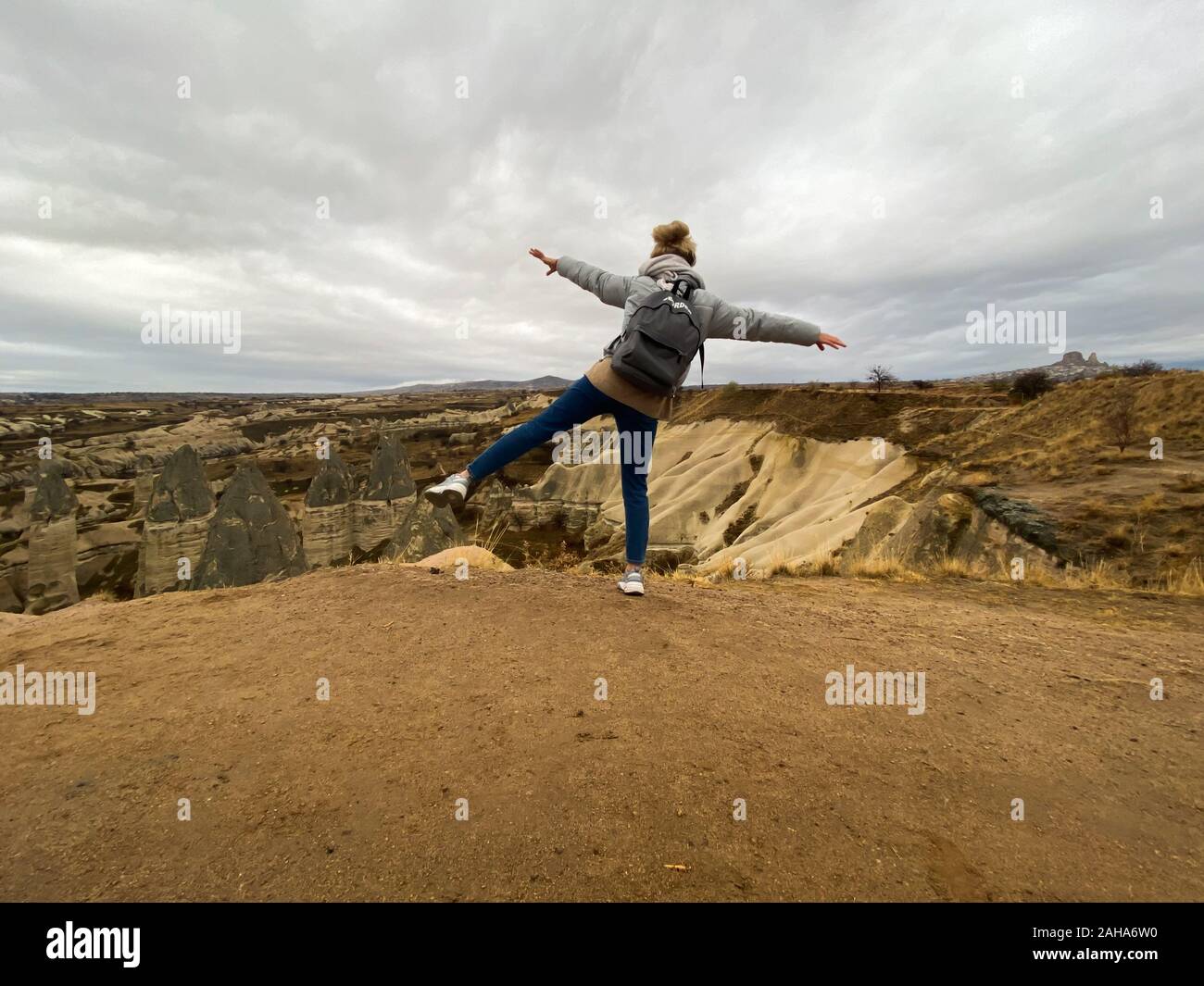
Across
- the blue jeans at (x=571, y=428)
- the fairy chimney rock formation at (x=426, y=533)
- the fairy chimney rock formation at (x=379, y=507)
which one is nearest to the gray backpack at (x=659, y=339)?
the blue jeans at (x=571, y=428)

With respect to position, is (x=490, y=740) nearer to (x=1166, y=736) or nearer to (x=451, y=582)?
(x=451, y=582)

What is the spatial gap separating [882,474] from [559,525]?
30.4 m

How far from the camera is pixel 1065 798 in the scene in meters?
2.12

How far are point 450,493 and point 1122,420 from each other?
1510 centimetres

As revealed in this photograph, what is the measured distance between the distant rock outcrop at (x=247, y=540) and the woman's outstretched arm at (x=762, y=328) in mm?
22753

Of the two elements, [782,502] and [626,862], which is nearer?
[626,862]

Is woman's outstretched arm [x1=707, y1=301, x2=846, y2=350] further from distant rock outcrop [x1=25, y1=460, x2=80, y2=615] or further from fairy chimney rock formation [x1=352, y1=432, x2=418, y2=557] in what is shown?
distant rock outcrop [x1=25, y1=460, x2=80, y2=615]

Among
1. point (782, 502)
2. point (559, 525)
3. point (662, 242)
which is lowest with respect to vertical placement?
point (559, 525)

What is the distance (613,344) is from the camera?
369 centimetres

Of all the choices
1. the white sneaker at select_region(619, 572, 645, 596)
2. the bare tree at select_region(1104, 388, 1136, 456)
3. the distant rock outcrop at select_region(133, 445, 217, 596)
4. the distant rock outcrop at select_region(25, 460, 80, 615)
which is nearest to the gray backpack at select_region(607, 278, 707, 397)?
the white sneaker at select_region(619, 572, 645, 596)

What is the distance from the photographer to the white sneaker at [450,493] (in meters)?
3.53

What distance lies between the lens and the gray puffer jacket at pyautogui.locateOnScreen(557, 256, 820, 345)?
362cm

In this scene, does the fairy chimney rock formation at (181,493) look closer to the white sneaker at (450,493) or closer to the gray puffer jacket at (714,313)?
the white sneaker at (450,493)
